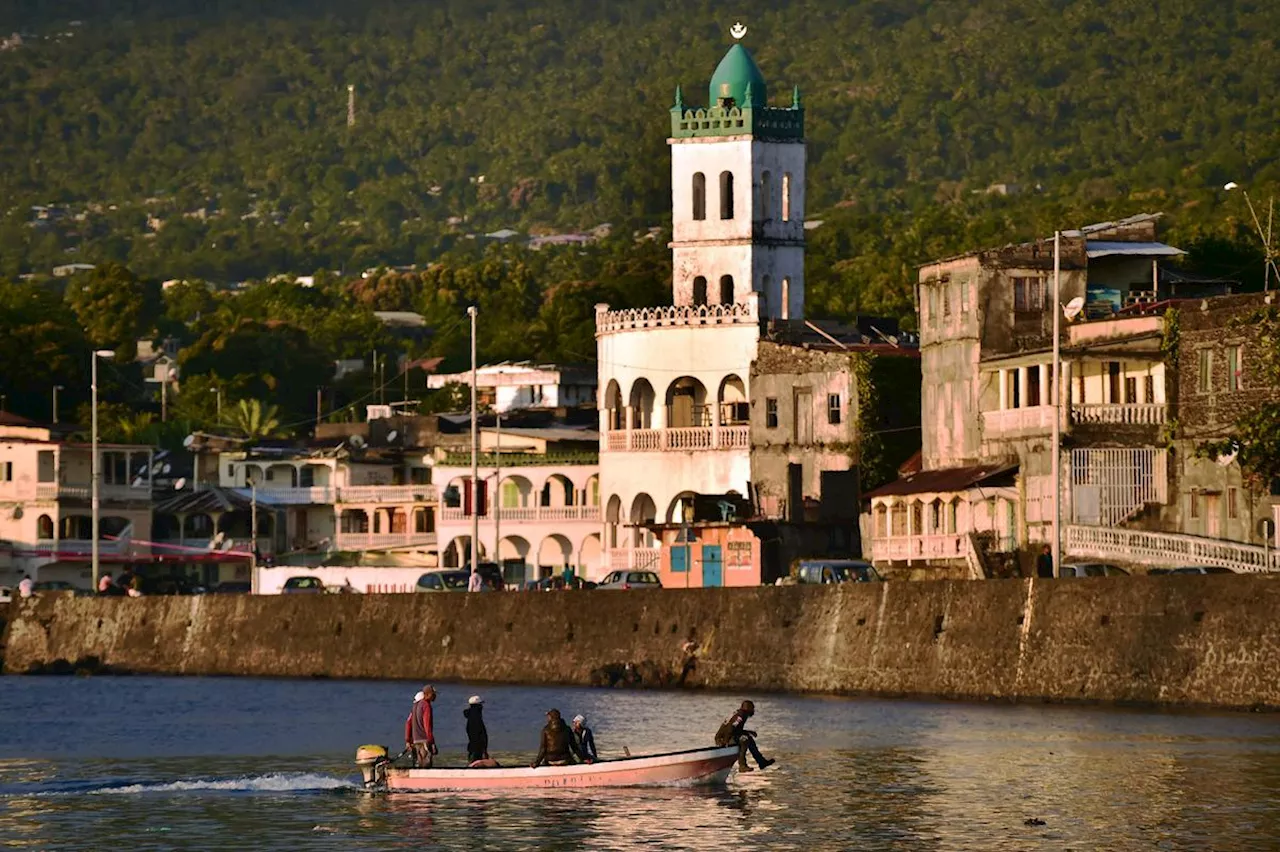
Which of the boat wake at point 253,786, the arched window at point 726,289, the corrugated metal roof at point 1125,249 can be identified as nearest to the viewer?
the boat wake at point 253,786

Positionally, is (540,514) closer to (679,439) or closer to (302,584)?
(679,439)

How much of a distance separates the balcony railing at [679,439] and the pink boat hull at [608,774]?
51797mm

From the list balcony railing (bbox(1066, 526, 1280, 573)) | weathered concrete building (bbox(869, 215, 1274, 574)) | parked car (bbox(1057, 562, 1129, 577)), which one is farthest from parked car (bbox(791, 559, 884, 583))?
parked car (bbox(1057, 562, 1129, 577))

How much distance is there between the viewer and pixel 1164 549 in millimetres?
78812

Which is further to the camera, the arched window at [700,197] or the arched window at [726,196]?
the arched window at [700,197]

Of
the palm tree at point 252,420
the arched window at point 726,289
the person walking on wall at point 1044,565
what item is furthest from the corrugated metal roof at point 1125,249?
the palm tree at point 252,420

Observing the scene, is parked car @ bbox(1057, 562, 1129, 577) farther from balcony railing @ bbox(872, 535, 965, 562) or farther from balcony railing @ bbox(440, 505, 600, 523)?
balcony railing @ bbox(440, 505, 600, 523)

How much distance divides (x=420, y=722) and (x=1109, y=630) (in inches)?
782

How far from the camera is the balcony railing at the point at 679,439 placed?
4274 inches

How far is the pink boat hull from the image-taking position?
55281 millimetres

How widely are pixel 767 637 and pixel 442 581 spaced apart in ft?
83.6

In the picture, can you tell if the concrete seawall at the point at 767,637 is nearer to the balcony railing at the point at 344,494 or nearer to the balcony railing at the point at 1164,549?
the balcony railing at the point at 1164,549

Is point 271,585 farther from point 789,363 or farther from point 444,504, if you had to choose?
point 789,363

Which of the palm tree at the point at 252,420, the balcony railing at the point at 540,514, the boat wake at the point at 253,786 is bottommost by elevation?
the boat wake at the point at 253,786
